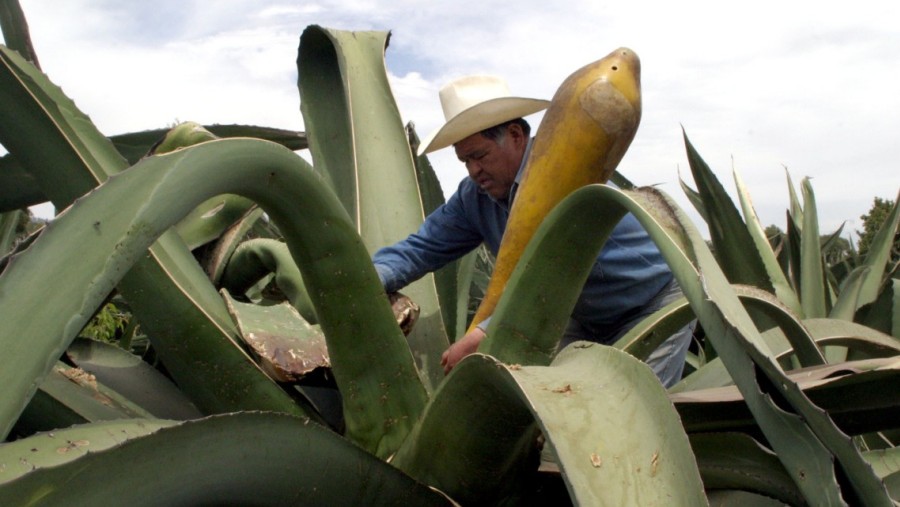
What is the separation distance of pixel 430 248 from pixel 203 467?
0.97m

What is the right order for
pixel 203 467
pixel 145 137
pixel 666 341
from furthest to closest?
1. pixel 666 341
2. pixel 145 137
3. pixel 203 467

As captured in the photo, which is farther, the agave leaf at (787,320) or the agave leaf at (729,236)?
the agave leaf at (729,236)

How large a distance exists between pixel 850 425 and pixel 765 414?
321 mm

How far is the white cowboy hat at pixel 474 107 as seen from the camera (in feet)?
6.36

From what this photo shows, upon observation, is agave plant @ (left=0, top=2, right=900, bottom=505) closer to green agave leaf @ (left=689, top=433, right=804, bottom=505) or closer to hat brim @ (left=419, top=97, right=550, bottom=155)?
green agave leaf @ (left=689, top=433, right=804, bottom=505)

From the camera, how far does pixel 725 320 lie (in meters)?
0.68

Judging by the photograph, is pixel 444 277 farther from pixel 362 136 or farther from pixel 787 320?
pixel 787 320

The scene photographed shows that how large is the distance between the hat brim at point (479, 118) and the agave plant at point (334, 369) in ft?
1.05

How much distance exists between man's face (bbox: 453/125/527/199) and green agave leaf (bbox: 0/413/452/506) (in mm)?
1086

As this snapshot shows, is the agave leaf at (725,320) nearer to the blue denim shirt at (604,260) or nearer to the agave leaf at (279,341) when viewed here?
the agave leaf at (279,341)

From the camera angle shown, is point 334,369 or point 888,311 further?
point 888,311

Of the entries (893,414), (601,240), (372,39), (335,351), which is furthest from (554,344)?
(372,39)

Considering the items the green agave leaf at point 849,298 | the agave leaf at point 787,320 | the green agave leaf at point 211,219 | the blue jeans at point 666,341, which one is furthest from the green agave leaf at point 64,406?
the green agave leaf at point 849,298

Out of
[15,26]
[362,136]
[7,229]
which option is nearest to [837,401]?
[362,136]
